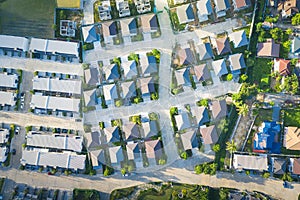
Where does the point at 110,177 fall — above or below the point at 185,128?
below

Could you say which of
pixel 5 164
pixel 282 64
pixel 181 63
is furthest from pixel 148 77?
pixel 5 164

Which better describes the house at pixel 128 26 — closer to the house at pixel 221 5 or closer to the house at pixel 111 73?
the house at pixel 111 73

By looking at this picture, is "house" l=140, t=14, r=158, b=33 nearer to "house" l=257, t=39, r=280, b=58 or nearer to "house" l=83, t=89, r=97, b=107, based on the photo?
"house" l=83, t=89, r=97, b=107

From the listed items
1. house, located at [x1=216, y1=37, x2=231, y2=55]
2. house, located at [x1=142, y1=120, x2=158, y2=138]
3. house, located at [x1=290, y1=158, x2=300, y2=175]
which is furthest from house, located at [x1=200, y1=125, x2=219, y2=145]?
house, located at [x1=290, y1=158, x2=300, y2=175]

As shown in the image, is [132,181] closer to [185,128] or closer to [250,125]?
[185,128]

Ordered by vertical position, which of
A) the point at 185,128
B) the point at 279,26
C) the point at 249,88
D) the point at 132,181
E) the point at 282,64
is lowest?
the point at 132,181

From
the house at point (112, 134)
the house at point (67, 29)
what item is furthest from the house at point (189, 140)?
the house at point (67, 29)
